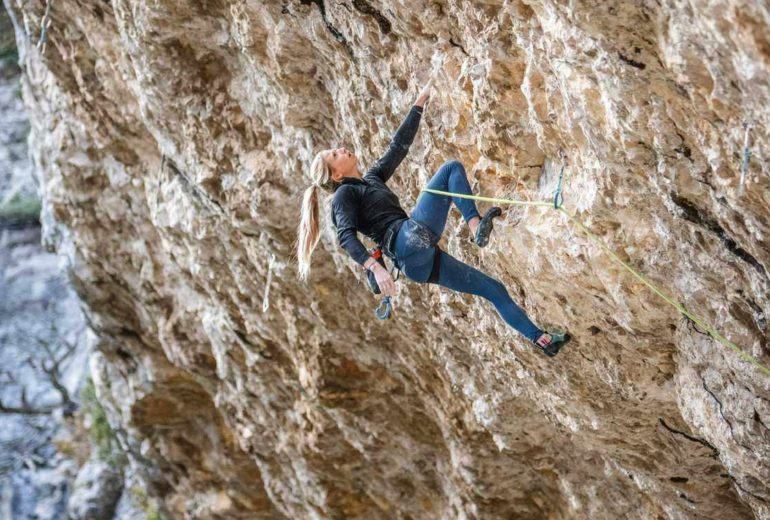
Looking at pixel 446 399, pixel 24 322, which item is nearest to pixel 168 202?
pixel 446 399

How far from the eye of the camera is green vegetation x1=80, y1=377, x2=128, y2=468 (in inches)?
703

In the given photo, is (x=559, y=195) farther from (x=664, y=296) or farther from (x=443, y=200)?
(x=664, y=296)

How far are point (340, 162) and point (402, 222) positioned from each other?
17.8 inches

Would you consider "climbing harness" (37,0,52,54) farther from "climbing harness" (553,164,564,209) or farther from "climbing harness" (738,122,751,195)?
"climbing harness" (738,122,751,195)

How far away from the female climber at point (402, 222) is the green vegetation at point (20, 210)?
16879mm

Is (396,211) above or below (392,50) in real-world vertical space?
below

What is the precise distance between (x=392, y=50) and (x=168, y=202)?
4161 mm

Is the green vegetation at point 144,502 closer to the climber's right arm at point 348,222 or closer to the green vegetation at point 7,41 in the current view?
the green vegetation at point 7,41

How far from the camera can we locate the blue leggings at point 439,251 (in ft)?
14.5

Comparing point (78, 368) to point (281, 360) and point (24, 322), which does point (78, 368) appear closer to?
point (24, 322)

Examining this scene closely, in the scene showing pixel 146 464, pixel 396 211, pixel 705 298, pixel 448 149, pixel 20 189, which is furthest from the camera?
pixel 20 189

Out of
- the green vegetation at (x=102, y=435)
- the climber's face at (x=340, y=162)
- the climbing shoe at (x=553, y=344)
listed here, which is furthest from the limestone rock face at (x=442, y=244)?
the green vegetation at (x=102, y=435)

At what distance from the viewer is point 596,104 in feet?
12.1

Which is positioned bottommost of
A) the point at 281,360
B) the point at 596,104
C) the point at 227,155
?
the point at 281,360
